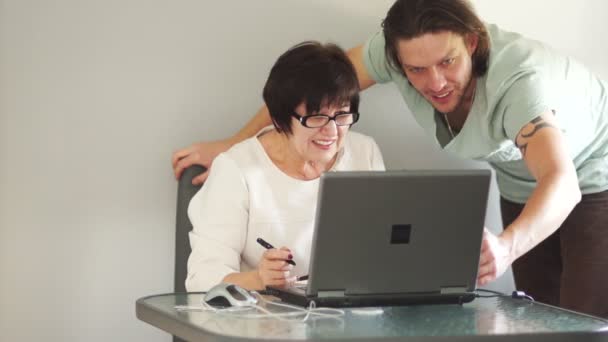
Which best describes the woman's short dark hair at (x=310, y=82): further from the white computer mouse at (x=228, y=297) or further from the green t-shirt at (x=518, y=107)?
the white computer mouse at (x=228, y=297)

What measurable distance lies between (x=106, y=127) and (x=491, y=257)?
1.12 metres

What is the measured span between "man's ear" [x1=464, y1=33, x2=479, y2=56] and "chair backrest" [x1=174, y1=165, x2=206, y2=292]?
75 cm

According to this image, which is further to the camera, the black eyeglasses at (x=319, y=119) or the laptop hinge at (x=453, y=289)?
the black eyeglasses at (x=319, y=119)

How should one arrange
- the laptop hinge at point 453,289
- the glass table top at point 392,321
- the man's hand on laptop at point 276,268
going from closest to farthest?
the glass table top at point 392,321 → the laptop hinge at point 453,289 → the man's hand on laptop at point 276,268

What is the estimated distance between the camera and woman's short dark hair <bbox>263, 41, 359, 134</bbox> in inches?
83.4

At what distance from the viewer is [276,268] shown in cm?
185

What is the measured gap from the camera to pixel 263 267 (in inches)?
73.7

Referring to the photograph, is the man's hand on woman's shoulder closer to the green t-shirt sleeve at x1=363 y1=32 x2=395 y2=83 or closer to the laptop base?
the green t-shirt sleeve at x1=363 y1=32 x2=395 y2=83

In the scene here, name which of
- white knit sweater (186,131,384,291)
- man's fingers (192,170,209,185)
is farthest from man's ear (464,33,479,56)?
man's fingers (192,170,209,185)

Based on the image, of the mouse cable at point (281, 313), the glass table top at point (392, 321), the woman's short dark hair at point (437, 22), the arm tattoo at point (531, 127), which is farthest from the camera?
the woman's short dark hair at point (437, 22)

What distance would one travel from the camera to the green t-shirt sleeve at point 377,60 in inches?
94.1

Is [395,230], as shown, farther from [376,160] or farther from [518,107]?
[376,160]

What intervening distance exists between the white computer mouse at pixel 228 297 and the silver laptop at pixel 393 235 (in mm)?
104

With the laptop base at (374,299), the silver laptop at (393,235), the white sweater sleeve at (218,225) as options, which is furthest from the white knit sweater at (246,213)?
Result: the silver laptop at (393,235)
